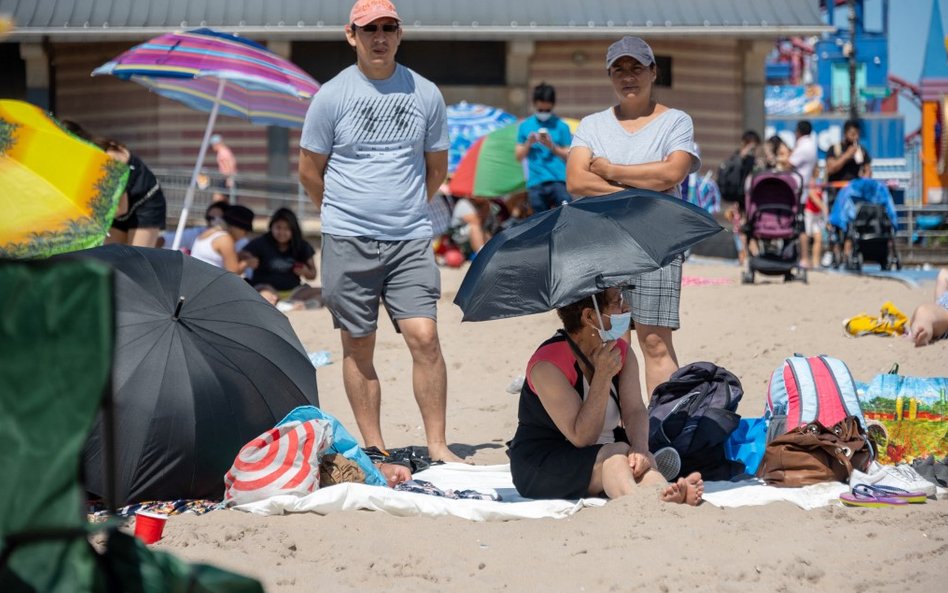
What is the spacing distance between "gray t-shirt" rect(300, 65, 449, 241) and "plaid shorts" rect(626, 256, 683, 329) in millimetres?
1033

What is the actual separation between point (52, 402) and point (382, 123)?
379 centimetres

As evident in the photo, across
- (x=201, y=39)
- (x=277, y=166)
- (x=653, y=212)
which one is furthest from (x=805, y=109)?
(x=653, y=212)

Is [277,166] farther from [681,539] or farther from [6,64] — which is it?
[681,539]

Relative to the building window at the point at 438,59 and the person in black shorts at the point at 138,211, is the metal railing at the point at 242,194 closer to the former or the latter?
the building window at the point at 438,59

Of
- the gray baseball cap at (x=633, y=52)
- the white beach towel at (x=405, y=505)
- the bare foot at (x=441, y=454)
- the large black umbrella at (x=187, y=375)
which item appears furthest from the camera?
the bare foot at (x=441, y=454)

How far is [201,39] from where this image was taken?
9930 millimetres

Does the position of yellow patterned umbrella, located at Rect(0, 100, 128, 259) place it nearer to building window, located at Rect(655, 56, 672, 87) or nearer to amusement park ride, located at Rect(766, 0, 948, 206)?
building window, located at Rect(655, 56, 672, 87)

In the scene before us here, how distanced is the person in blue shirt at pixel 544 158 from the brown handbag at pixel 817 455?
5.73m

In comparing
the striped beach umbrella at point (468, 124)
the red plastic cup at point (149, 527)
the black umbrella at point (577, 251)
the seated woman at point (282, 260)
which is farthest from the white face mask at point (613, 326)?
the striped beach umbrella at point (468, 124)

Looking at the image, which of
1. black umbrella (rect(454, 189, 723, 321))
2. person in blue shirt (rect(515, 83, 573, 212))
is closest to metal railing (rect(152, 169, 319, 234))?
person in blue shirt (rect(515, 83, 573, 212))

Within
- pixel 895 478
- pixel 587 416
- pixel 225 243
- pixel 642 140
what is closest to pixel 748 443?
pixel 895 478

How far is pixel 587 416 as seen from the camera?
4.83 metres

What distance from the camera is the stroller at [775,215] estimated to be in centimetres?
1231

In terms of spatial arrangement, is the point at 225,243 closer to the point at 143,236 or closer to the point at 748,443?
the point at 143,236
